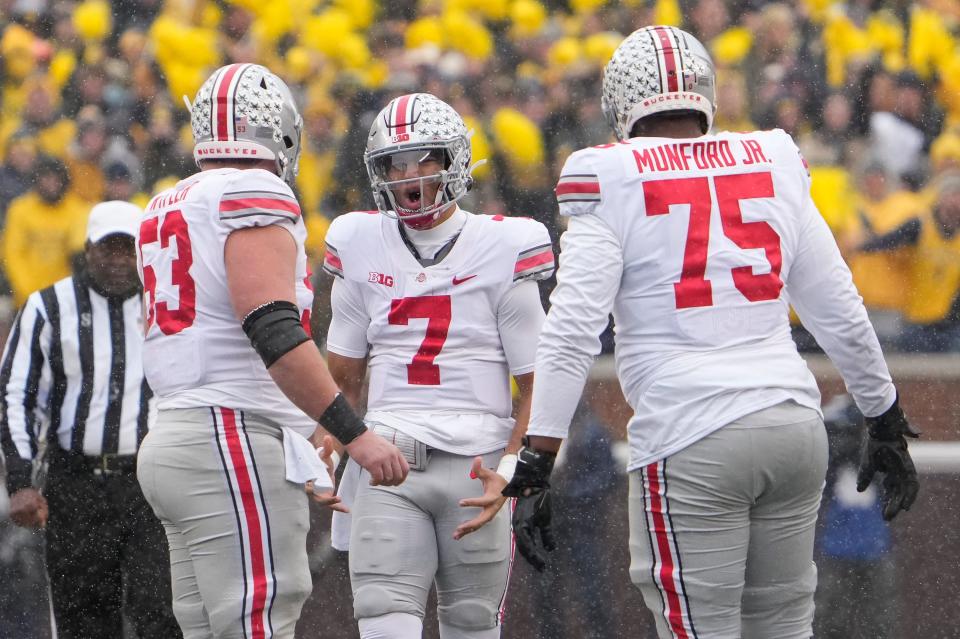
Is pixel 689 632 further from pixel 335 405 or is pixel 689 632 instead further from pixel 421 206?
pixel 421 206

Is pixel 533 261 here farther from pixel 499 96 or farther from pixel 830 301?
pixel 499 96

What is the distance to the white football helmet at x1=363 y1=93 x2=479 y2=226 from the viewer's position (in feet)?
10.5

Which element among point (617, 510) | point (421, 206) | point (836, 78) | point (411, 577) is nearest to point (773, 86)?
point (836, 78)

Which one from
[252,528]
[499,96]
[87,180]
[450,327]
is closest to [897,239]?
[499,96]

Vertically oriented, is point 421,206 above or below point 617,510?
above

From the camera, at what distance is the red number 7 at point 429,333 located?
3.18 m

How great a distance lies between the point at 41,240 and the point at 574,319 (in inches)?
169

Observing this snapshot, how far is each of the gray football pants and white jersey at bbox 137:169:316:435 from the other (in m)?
0.39

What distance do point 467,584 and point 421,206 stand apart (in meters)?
0.93

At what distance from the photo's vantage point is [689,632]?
8.57ft

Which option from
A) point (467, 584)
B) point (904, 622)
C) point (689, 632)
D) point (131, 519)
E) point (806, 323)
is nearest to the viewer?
point (689, 632)

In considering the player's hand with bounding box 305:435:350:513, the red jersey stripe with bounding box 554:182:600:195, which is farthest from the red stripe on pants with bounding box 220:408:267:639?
the red jersey stripe with bounding box 554:182:600:195

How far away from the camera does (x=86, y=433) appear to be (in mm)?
4008

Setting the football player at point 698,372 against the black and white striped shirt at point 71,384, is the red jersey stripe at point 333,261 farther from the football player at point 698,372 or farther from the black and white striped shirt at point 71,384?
the black and white striped shirt at point 71,384
